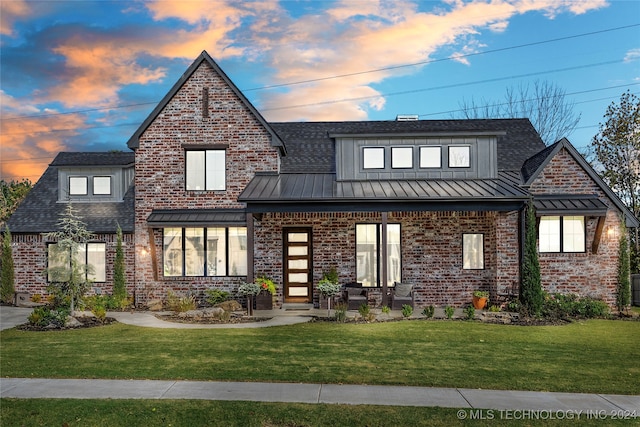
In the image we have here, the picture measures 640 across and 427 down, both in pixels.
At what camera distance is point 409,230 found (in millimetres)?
18094

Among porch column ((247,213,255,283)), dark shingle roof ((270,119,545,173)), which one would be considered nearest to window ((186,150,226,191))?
dark shingle roof ((270,119,545,173))

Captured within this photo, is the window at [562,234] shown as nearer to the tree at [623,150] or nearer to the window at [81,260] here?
the tree at [623,150]

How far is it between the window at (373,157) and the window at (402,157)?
46 centimetres

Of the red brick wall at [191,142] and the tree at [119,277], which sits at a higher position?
the red brick wall at [191,142]

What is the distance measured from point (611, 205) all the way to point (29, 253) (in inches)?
894

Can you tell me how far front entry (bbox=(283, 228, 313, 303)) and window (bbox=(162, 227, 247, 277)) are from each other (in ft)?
5.37

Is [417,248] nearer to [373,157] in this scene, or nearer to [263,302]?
[373,157]

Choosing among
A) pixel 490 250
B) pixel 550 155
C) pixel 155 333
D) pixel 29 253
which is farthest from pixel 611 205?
pixel 29 253

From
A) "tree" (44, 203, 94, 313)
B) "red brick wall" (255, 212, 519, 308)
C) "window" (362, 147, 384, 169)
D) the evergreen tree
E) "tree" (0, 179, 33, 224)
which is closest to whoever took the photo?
"tree" (44, 203, 94, 313)

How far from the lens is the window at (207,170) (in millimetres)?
18594

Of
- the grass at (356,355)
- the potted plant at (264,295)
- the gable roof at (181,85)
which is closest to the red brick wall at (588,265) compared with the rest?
the grass at (356,355)

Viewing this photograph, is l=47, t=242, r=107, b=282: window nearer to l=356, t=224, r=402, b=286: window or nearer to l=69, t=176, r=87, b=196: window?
l=69, t=176, r=87, b=196: window

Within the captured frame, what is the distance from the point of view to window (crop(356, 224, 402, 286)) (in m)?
18.1

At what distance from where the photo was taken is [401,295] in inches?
663
